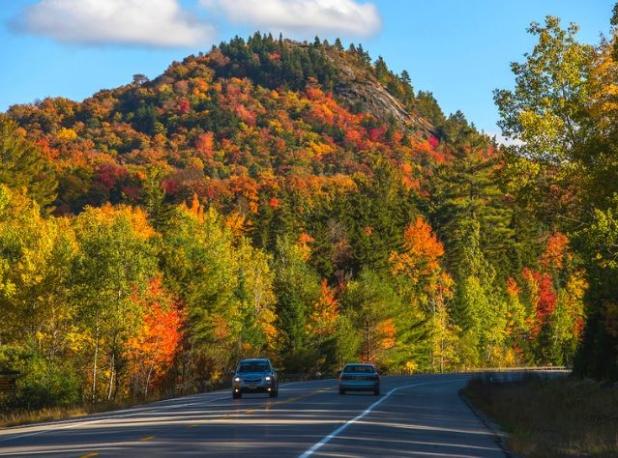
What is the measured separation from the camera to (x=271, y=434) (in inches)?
886

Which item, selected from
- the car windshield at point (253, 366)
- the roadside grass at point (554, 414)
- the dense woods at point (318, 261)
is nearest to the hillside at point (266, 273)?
the dense woods at point (318, 261)

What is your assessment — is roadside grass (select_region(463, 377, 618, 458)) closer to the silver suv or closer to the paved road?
the paved road

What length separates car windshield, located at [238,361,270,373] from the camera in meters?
43.8

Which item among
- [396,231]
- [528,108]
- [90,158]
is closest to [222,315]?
[396,231]

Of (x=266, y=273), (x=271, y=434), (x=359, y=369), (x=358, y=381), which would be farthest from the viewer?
(x=266, y=273)

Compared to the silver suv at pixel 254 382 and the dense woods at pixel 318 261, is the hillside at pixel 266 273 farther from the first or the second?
the silver suv at pixel 254 382

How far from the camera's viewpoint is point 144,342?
73.8m

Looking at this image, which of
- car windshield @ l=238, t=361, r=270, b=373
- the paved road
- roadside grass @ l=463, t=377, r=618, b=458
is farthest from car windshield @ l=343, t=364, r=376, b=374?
the paved road

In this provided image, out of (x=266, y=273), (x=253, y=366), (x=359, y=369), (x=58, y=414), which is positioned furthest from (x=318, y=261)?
(x=58, y=414)

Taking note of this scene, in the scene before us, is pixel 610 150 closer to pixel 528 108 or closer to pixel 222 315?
pixel 528 108

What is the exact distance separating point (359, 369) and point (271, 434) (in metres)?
24.9

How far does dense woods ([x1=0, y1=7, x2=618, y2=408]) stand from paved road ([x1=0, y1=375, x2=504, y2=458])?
26.2 ft

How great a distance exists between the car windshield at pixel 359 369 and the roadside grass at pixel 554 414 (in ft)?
15.2

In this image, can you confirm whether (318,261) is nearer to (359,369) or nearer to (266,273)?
(266,273)
